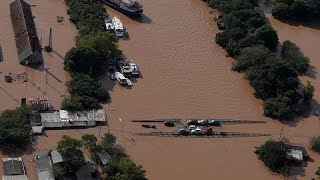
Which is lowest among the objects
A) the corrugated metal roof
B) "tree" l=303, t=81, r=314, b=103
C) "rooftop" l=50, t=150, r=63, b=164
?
the corrugated metal roof

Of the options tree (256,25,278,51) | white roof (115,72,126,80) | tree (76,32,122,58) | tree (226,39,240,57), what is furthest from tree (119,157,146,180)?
tree (256,25,278,51)

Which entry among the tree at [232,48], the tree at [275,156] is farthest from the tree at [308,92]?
the tree at [275,156]

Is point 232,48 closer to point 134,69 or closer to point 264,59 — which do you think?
point 264,59

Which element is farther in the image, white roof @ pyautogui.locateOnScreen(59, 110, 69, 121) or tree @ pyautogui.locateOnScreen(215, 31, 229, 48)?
tree @ pyautogui.locateOnScreen(215, 31, 229, 48)

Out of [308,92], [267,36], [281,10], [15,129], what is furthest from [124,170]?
[281,10]

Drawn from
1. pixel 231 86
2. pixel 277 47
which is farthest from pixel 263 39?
pixel 231 86

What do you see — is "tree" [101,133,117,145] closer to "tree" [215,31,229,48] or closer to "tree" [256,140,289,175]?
"tree" [256,140,289,175]

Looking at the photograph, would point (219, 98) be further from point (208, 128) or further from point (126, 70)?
point (126, 70)
